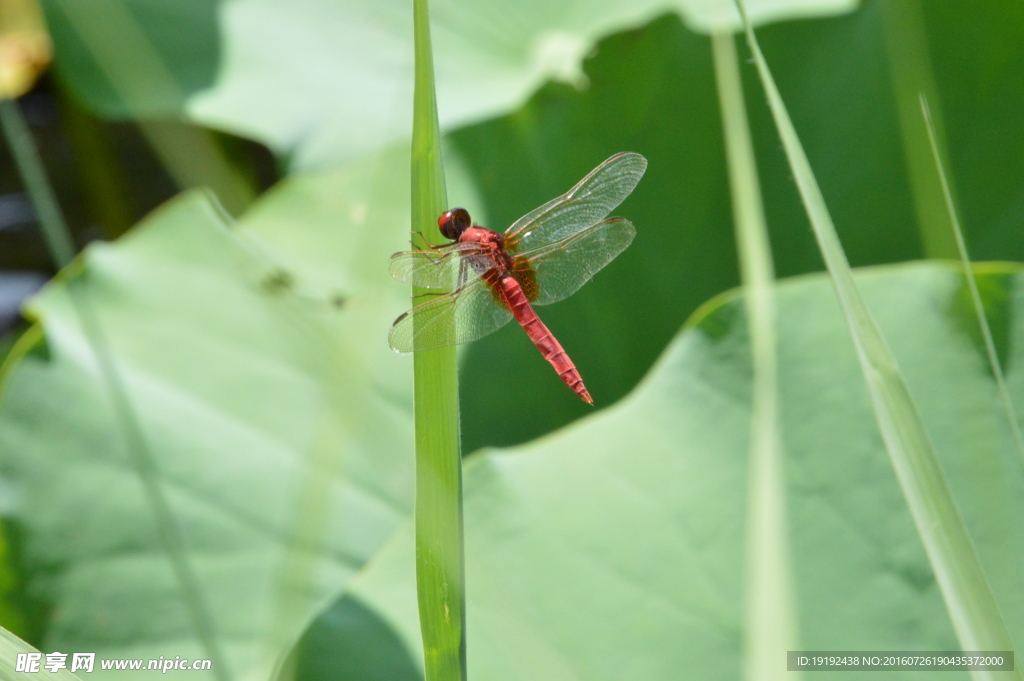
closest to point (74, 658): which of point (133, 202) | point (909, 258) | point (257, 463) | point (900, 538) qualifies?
point (257, 463)

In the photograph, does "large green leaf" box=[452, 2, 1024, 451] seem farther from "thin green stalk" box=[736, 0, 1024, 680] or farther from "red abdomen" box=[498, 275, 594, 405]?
"thin green stalk" box=[736, 0, 1024, 680]

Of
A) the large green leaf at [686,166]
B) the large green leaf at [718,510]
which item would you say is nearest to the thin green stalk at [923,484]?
the large green leaf at [718,510]

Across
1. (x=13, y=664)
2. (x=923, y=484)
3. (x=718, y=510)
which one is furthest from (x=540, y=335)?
(x=13, y=664)

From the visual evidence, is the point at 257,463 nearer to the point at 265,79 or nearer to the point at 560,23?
the point at 265,79

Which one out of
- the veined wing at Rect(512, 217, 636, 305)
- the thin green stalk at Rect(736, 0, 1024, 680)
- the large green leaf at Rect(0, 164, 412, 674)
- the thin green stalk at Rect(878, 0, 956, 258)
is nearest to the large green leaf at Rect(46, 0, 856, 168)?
the large green leaf at Rect(0, 164, 412, 674)

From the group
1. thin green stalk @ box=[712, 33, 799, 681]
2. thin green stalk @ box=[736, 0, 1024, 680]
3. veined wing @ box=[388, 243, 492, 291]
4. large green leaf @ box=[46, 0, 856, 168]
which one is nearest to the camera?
thin green stalk @ box=[736, 0, 1024, 680]

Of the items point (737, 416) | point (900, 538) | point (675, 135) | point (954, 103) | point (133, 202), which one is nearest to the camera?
point (900, 538)
